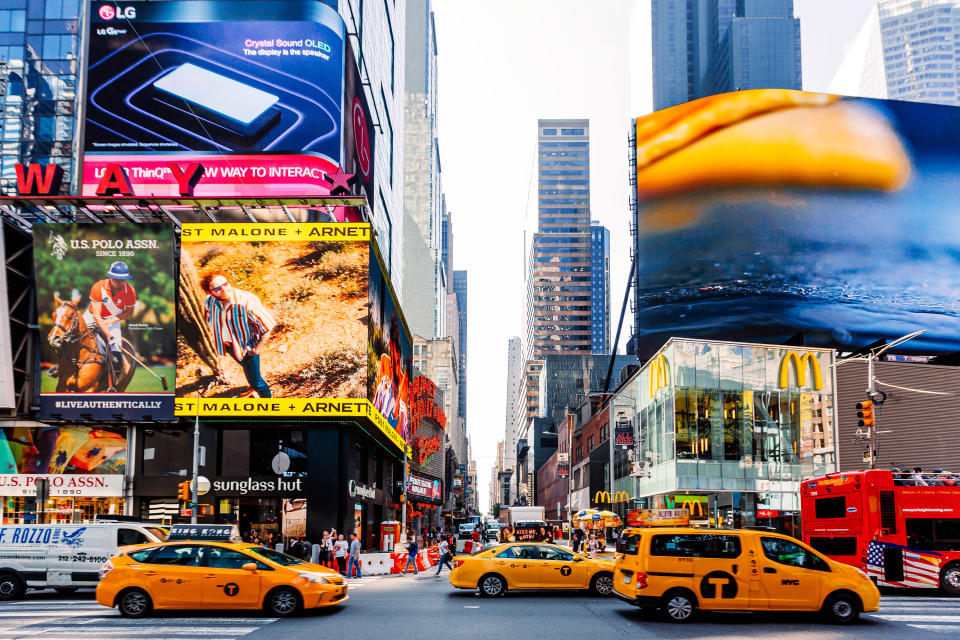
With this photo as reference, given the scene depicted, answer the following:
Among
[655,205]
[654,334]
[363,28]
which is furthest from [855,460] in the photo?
[363,28]

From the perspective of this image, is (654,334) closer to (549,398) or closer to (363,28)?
(363,28)

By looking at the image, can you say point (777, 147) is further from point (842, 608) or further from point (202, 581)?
point (202, 581)

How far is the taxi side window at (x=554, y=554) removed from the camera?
76.3 feet

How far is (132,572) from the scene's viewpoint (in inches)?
722

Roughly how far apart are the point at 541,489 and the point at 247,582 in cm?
16742

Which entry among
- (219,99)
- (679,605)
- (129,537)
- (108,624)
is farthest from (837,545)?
(219,99)

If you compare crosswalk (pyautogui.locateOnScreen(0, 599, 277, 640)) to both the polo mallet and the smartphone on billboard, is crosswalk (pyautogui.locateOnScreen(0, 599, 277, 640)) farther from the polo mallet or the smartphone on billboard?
the smartphone on billboard

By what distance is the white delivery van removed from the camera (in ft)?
74.2

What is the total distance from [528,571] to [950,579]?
484 inches

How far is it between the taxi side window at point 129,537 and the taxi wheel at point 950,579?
22498mm

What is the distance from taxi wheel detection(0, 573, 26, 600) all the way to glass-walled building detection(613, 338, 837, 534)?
39.7 meters

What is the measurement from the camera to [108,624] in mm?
17094

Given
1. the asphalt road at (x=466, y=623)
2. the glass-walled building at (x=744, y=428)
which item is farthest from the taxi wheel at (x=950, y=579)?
the glass-walled building at (x=744, y=428)

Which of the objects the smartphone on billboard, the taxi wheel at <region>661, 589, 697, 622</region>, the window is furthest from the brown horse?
the window
